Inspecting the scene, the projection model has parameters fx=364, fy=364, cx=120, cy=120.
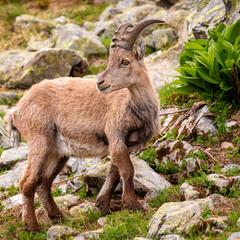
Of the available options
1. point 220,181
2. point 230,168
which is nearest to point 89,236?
point 220,181

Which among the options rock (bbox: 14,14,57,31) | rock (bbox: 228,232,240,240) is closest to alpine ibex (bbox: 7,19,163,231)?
rock (bbox: 228,232,240,240)

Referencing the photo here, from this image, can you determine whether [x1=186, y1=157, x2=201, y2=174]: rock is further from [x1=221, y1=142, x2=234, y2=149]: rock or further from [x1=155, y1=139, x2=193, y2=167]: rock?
[x1=221, y1=142, x2=234, y2=149]: rock

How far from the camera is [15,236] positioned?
20.4 ft

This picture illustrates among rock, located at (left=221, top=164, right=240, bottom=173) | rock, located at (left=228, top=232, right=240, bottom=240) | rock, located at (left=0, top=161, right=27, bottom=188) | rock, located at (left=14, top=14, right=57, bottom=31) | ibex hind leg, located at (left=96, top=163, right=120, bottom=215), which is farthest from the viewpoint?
rock, located at (left=14, top=14, right=57, bottom=31)

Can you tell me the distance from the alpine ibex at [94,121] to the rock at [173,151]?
3.96ft

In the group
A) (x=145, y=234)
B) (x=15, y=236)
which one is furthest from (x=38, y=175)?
(x=145, y=234)

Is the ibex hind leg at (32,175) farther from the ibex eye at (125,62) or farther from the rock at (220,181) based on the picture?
the rock at (220,181)

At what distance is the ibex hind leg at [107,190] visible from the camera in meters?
6.45

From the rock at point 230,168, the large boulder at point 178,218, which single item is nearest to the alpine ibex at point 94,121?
the large boulder at point 178,218

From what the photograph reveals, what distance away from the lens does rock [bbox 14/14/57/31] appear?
19891 millimetres

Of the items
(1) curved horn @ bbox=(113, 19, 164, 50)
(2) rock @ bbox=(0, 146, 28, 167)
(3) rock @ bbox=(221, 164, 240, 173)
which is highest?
(1) curved horn @ bbox=(113, 19, 164, 50)

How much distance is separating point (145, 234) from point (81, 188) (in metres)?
2.82

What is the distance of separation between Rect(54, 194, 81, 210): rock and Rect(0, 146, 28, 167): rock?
8.46 feet

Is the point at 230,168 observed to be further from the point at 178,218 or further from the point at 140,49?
the point at 140,49
